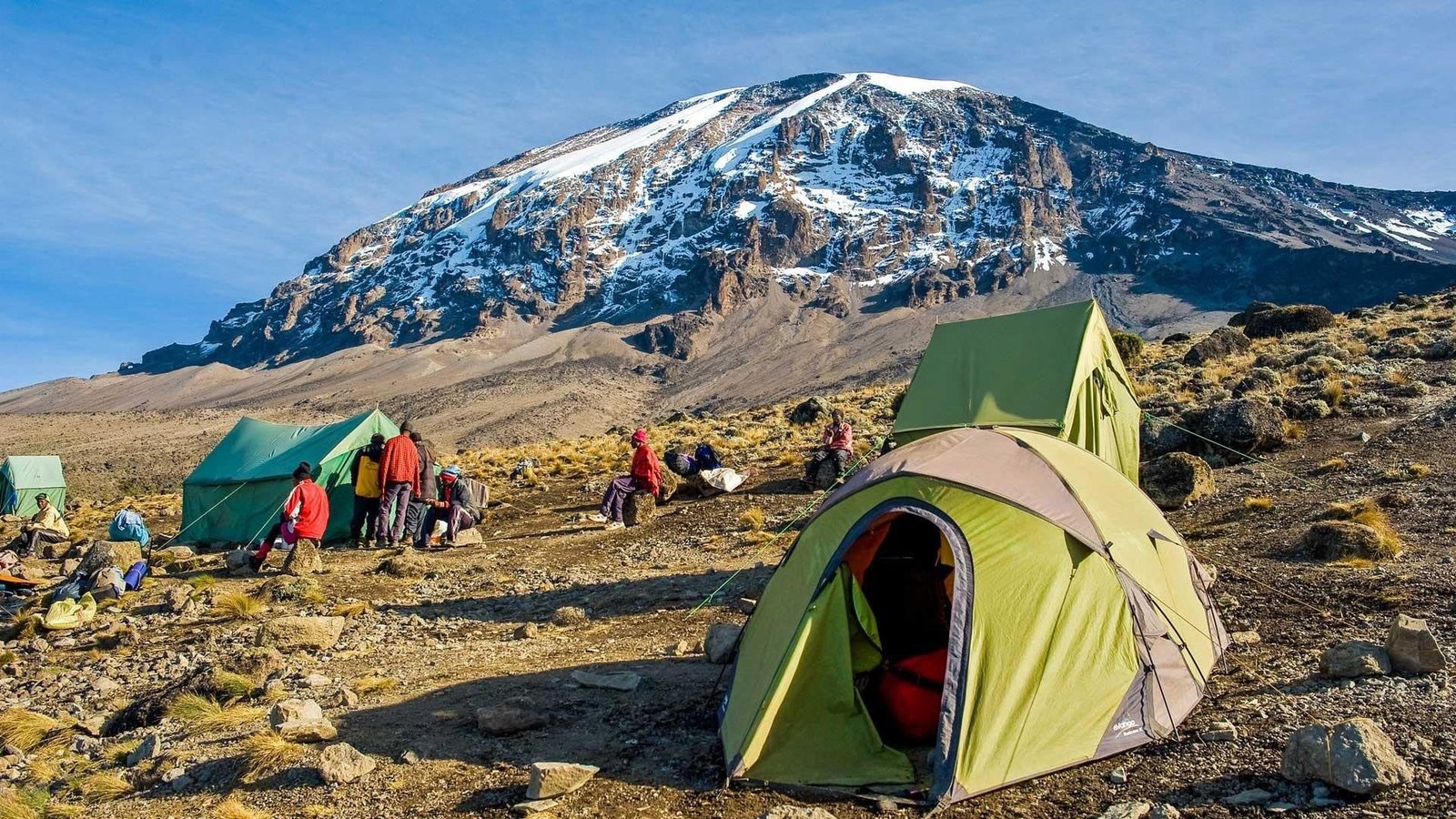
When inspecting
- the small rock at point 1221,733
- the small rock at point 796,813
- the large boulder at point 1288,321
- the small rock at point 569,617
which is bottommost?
the small rock at point 569,617

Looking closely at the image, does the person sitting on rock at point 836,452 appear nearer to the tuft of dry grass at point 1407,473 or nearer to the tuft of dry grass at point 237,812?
the tuft of dry grass at point 1407,473

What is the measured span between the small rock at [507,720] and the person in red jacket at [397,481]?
805 centimetres

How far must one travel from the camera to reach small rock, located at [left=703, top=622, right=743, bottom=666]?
721 cm

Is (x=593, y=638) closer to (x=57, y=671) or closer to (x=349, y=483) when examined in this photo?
(x=57, y=671)

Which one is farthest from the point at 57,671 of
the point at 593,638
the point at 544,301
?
the point at 544,301

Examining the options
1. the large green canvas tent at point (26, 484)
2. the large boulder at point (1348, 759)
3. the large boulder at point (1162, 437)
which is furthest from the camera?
the large green canvas tent at point (26, 484)

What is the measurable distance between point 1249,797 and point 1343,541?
520cm

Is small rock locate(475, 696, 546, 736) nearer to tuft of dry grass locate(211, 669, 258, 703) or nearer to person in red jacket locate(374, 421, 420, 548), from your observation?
tuft of dry grass locate(211, 669, 258, 703)

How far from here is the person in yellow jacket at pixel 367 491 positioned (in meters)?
13.9

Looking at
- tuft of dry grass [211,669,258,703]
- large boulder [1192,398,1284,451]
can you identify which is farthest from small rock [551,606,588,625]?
large boulder [1192,398,1284,451]

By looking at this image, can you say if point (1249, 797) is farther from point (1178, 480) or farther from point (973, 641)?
point (1178, 480)

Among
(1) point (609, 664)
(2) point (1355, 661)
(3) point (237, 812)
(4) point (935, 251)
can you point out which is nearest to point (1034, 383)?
(2) point (1355, 661)

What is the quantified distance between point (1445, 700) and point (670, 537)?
9.71 metres

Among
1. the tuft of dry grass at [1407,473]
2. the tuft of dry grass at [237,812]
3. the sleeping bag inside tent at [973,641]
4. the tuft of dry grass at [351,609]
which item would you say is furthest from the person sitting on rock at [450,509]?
the tuft of dry grass at [1407,473]
